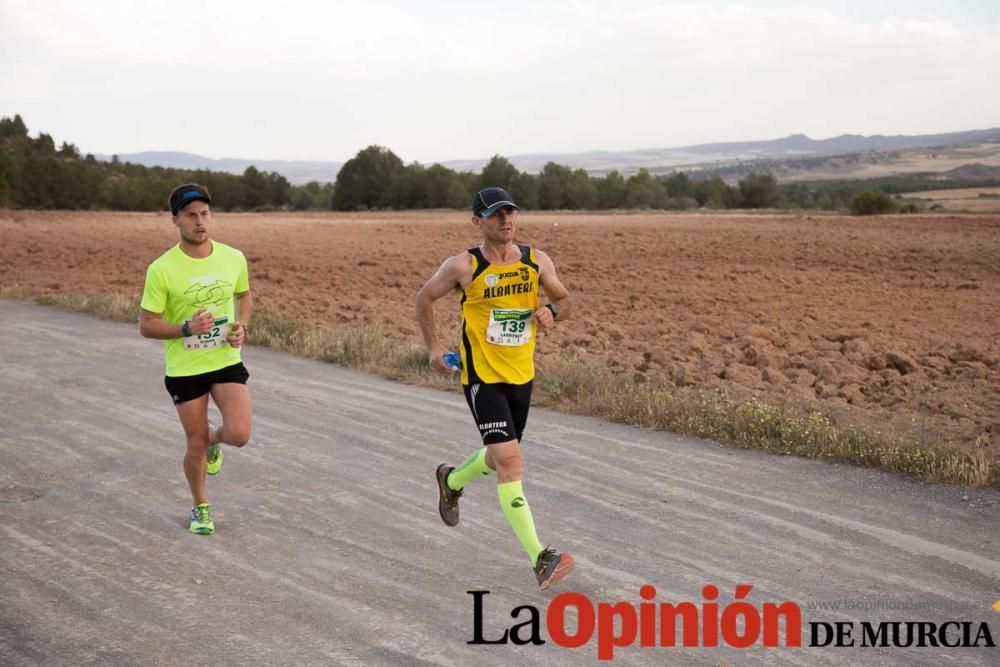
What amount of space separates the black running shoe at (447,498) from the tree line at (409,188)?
243ft

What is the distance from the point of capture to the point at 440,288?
6316 mm

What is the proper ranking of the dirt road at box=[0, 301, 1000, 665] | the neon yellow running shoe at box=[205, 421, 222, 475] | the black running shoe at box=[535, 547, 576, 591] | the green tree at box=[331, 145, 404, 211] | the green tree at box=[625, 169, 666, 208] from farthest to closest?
the green tree at box=[331, 145, 404, 211]
the green tree at box=[625, 169, 666, 208]
the neon yellow running shoe at box=[205, 421, 222, 475]
the black running shoe at box=[535, 547, 576, 591]
the dirt road at box=[0, 301, 1000, 665]

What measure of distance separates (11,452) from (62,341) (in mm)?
6613

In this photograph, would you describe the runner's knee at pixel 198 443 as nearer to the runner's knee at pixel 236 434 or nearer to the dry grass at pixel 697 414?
the runner's knee at pixel 236 434

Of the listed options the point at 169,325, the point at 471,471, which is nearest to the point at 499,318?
the point at 471,471

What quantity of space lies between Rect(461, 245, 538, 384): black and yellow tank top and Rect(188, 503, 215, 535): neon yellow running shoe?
2063mm

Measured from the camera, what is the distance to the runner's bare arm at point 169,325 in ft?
21.2

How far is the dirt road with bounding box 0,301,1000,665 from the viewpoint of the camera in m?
5.21

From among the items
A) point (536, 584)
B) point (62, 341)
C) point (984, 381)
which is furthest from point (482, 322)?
point (62, 341)

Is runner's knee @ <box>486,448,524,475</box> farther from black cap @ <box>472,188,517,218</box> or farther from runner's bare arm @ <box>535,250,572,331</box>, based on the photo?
black cap @ <box>472,188,517,218</box>

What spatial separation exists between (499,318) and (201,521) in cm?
248

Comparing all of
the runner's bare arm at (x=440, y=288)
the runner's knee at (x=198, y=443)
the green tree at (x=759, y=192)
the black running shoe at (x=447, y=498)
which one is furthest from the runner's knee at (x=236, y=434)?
the green tree at (x=759, y=192)

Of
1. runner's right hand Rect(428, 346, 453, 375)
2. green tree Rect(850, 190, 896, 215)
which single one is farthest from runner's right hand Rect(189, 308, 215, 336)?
green tree Rect(850, 190, 896, 215)

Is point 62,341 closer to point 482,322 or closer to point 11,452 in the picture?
point 11,452
